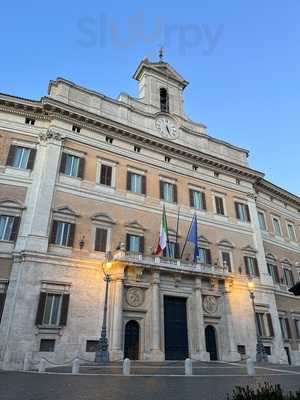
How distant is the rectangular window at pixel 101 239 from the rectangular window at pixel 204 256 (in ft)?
23.8

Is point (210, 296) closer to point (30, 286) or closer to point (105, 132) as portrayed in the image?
point (30, 286)

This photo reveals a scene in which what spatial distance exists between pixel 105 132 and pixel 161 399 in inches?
765

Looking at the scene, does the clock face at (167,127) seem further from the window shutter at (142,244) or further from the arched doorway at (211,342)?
the arched doorway at (211,342)

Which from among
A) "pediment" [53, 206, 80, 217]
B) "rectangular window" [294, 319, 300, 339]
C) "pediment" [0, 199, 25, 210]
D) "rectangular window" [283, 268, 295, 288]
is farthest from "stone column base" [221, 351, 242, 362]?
"pediment" [0, 199, 25, 210]

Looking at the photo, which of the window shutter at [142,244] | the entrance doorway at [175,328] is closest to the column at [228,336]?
the entrance doorway at [175,328]

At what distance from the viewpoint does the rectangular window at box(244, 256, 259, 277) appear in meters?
25.2

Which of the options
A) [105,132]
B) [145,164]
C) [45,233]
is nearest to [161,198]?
[145,164]

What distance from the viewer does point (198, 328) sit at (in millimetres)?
19812

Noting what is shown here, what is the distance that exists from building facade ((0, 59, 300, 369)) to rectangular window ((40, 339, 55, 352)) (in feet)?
0.18

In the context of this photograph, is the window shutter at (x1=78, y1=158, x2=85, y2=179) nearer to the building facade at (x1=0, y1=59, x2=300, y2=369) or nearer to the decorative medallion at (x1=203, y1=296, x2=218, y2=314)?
the building facade at (x1=0, y1=59, x2=300, y2=369)

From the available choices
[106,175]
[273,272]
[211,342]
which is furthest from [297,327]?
[106,175]

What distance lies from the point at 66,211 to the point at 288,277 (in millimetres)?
21238

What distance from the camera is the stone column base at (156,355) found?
57.9 ft

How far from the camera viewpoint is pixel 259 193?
3170 cm
